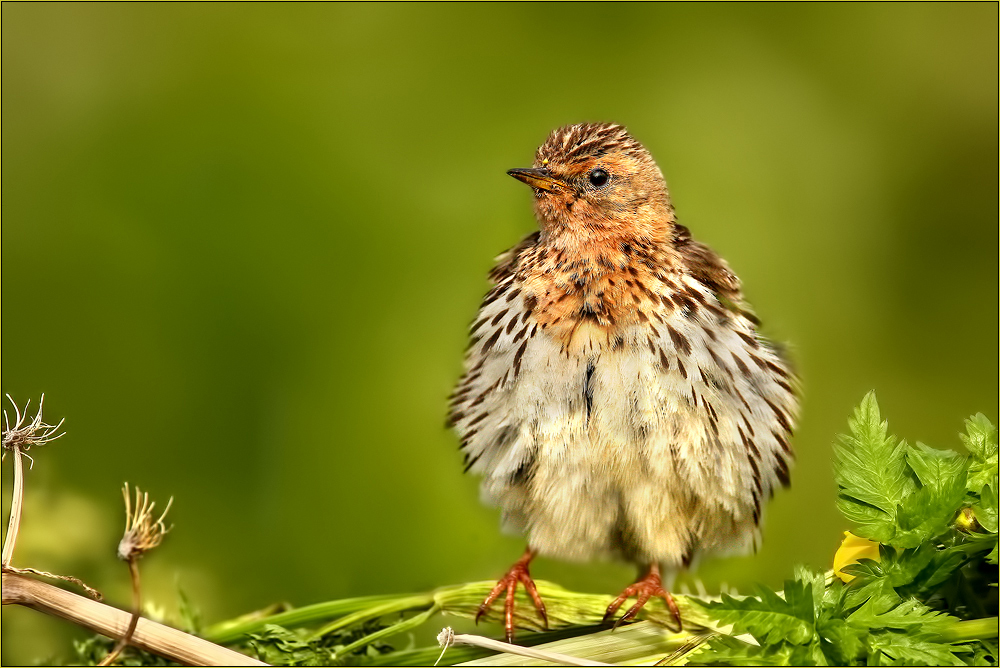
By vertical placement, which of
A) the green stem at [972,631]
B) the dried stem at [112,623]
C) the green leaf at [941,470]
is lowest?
the dried stem at [112,623]

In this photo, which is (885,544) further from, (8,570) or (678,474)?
(8,570)

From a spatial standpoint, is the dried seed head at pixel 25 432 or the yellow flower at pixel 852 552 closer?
the dried seed head at pixel 25 432

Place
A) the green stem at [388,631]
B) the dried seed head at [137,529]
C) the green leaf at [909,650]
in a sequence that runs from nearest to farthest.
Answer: the green leaf at [909,650]
the dried seed head at [137,529]
the green stem at [388,631]

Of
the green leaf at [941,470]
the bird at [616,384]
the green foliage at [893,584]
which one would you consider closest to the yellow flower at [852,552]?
the green foliage at [893,584]

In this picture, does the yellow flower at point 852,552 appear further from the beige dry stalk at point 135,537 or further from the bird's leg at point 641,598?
the beige dry stalk at point 135,537

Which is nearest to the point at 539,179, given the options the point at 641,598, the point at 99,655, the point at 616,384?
the point at 616,384

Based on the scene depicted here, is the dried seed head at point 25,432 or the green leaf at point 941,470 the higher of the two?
the green leaf at point 941,470

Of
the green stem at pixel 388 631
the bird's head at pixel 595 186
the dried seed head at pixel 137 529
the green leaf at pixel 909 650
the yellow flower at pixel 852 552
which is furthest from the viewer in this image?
the bird's head at pixel 595 186

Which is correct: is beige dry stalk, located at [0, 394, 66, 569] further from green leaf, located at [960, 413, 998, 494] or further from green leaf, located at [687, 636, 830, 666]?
green leaf, located at [960, 413, 998, 494]
